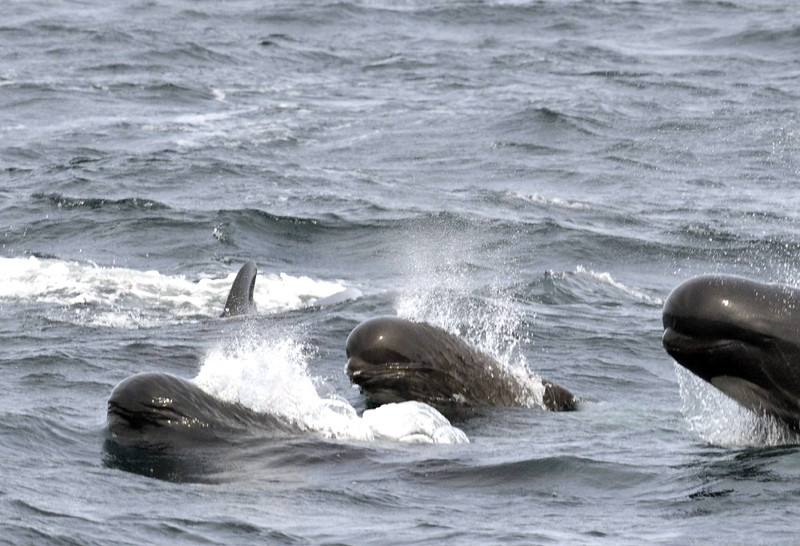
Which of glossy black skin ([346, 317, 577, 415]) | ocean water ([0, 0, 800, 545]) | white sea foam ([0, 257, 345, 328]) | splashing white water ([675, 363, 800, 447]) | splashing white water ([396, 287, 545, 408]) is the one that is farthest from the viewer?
white sea foam ([0, 257, 345, 328])

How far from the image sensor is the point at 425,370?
46.7 feet

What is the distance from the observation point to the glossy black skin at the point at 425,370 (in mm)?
14070

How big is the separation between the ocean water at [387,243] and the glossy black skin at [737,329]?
0.69 m

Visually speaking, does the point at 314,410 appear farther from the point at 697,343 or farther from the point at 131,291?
the point at 131,291

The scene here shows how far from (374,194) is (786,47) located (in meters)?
20.2

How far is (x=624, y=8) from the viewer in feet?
177

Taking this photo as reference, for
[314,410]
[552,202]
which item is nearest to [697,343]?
[314,410]

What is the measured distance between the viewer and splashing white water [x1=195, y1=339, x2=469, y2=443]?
41.8ft

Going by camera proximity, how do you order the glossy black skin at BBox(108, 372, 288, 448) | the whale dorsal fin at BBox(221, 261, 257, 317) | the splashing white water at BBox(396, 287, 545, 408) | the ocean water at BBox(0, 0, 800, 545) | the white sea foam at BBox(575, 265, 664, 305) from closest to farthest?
1. the ocean water at BBox(0, 0, 800, 545)
2. the glossy black skin at BBox(108, 372, 288, 448)
3. the splashing white water at BBox(396, 287, 545, 408)
4. the whale dorsal fin at BBox(221, 261, 257, 317)
5. the white sea foam at BBox(575, 265, 664, 305)

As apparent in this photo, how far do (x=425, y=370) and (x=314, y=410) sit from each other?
1.49 m

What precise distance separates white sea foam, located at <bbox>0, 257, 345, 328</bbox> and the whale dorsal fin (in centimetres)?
73

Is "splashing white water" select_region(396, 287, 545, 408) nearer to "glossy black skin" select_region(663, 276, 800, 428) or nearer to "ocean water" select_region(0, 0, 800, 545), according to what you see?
"ocean water" select_region(0, 0, 800, 545)

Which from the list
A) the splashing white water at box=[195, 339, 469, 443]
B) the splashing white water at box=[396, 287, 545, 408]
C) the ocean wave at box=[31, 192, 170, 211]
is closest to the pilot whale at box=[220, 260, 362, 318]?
the splashing white water at box=[396, 287, 545, 408]

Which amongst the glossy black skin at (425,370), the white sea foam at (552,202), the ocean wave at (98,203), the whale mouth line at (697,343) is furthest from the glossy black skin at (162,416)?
the white sea foam at (552,202)
